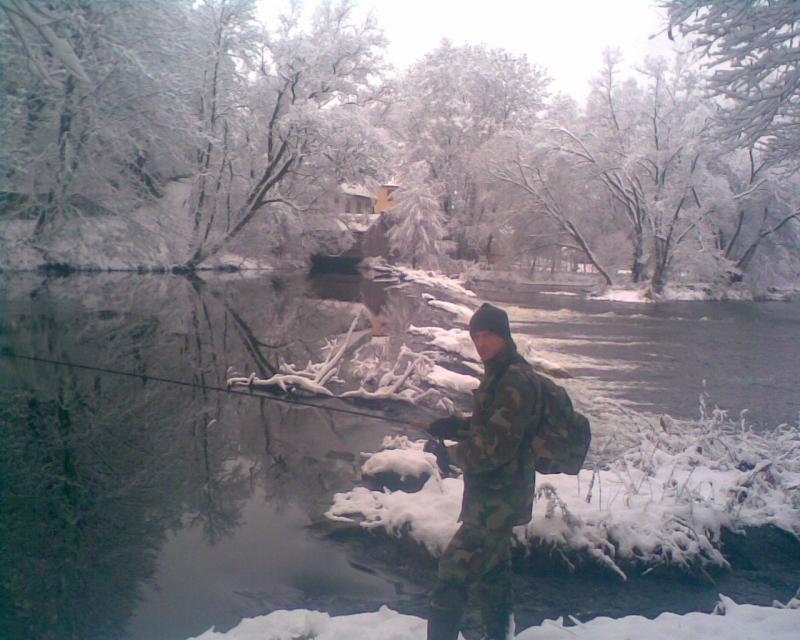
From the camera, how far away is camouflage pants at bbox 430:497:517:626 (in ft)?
10.2

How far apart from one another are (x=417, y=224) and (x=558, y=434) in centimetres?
1968

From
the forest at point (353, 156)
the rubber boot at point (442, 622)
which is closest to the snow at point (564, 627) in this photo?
the rubber boot at point (442, 622)

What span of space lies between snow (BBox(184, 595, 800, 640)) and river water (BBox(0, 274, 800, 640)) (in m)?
0.30

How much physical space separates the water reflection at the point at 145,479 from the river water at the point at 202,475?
0.02 meters

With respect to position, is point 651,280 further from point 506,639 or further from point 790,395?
point 506,639

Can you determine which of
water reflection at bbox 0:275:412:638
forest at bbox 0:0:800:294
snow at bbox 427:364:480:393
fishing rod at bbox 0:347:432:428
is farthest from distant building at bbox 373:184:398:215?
fishing rod at bbox 0:347:432:428

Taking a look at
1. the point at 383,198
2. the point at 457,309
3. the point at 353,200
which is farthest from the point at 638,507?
the point at 353,200

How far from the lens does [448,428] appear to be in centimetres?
328

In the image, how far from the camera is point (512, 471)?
3102mm

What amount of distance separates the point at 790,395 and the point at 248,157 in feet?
98.1

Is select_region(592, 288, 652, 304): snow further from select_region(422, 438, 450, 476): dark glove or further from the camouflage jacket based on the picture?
the camouflage jacket

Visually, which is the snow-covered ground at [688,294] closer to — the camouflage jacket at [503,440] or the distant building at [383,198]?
the distant building at [383,198]

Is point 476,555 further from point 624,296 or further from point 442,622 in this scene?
point 624,296

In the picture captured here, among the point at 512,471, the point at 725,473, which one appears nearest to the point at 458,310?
the point at 725,473
